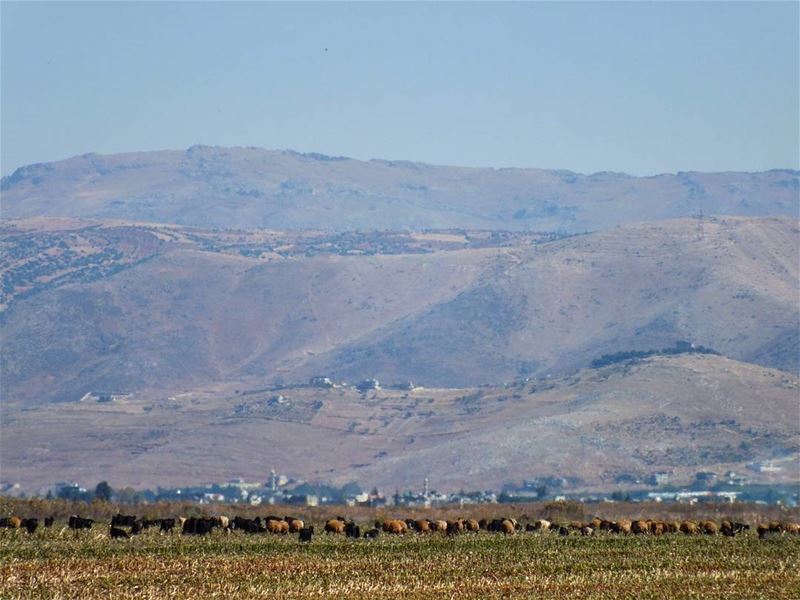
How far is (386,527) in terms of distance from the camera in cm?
6084

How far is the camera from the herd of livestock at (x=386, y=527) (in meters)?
57.3

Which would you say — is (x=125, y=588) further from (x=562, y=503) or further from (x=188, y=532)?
(x=562, y=503)

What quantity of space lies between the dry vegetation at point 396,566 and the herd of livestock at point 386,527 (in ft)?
3.75

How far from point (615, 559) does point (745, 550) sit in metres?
6.35

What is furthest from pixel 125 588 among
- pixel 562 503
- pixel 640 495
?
pixel 640 495

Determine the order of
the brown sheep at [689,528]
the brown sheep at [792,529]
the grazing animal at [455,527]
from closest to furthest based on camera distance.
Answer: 1. the grazing animal at [455,527]
2. the brown sheep at [689,528]
3. the brown sheep at [792,529]

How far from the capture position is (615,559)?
47688 mm

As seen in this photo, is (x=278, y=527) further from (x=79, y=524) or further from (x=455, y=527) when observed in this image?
(x=79, y=524)

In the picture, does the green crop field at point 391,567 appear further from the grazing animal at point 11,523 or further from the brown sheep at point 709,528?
the brown sheep at point 709,528

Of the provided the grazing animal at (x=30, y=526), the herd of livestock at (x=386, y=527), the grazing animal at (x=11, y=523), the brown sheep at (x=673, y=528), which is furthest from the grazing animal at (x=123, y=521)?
the brown sheep at (x=673, y=528)

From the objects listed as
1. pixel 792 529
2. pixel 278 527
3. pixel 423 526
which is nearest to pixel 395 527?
pixel 423 526

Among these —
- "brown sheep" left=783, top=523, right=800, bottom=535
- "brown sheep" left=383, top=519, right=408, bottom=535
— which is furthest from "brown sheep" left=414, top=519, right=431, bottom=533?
"brown sheep" left=783, top=523, right=800, bottom=535

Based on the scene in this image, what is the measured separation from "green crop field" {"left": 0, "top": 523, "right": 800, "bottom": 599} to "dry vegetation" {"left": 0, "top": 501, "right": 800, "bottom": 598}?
36 mm

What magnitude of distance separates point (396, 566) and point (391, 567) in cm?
28
